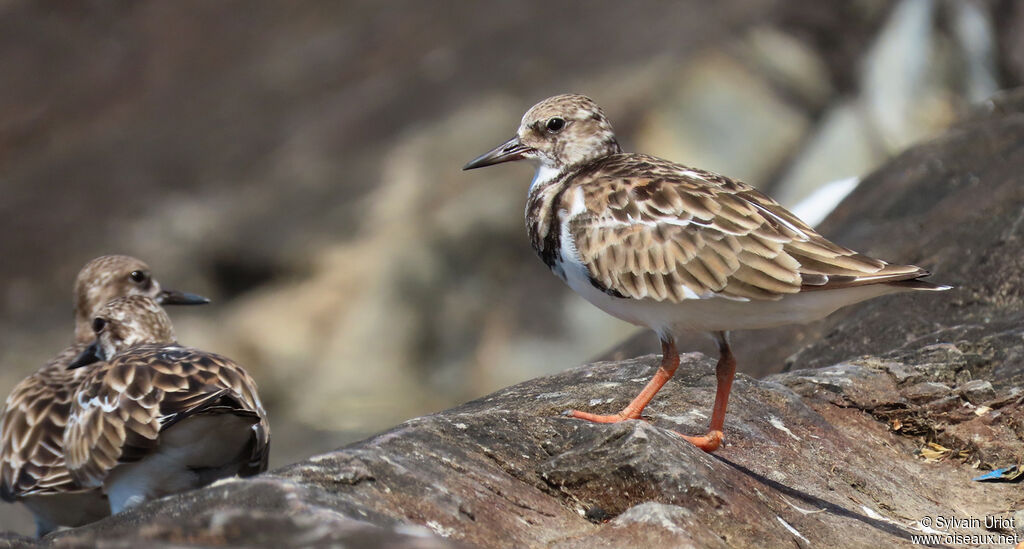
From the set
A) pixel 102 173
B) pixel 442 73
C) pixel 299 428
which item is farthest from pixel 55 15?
pixel 299 428

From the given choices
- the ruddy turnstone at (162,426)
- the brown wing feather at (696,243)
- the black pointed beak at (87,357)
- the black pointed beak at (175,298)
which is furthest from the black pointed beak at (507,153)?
the black pointed beak at (175,298)

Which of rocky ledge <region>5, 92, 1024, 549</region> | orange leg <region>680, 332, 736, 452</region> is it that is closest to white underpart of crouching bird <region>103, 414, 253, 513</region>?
rocky ledge <region>5, 92, 1024, 549</region>

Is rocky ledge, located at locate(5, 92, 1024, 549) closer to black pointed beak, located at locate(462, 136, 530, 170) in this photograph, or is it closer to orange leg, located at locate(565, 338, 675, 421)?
Result: orange leg, located at locate(565, 338, 675, 421)

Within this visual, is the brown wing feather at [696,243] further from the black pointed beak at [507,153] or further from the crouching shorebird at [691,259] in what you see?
the black pointed beak at [507,153]

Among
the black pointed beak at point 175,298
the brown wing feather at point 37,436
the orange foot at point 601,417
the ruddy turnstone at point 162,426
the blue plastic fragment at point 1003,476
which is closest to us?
the orange foot at point 601,417

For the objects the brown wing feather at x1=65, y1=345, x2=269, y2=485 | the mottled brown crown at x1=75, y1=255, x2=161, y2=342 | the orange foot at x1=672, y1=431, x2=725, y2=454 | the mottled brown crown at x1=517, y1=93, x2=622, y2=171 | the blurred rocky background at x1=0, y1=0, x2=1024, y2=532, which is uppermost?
the blurred rocky background at x1=0, y1=0, x2=1024, y2=532

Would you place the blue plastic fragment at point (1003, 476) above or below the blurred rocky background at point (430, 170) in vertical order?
below
